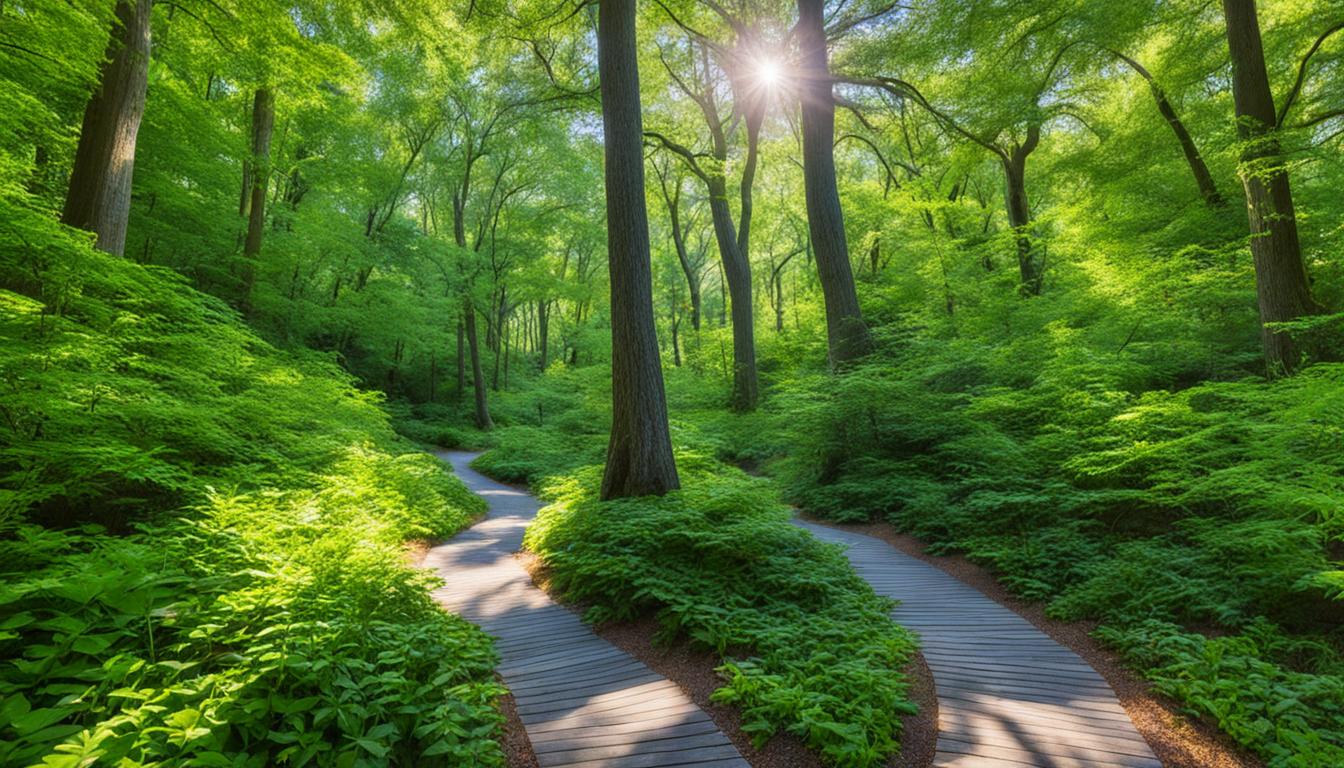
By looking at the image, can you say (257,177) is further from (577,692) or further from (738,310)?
(577,692)

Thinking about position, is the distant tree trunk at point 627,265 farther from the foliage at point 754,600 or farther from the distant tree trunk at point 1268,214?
the distant tree trunk at point 1268,214

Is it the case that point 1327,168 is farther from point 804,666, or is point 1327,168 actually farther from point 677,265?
point 677,265

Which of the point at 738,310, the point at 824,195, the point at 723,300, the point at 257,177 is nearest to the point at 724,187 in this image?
the point at 738,310

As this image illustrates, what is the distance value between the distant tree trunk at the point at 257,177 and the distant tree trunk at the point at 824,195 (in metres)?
11.1

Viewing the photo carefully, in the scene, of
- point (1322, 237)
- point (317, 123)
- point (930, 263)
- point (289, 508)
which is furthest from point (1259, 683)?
point (317, 123)

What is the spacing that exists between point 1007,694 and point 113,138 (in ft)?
32.7

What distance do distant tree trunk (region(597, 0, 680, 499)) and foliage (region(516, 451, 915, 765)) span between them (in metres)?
0.90

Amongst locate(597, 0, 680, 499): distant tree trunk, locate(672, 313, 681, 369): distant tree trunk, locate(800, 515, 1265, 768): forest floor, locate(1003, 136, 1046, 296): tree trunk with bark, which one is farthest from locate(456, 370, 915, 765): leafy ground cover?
locate(672, 313, 681, 369): distant tree trunk

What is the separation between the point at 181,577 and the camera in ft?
9.91

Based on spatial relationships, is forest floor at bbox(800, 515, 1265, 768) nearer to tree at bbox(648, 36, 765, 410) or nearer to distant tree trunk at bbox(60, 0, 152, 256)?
tree at bbox(648, 36, 765, 410)

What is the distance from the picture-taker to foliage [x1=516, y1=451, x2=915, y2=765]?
9.47 ft

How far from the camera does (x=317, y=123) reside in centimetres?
1638

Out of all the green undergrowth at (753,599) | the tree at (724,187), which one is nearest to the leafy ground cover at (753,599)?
the green undergrowth at (753,599)

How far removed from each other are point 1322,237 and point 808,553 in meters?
9.23
